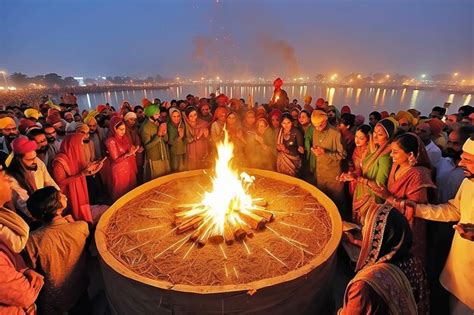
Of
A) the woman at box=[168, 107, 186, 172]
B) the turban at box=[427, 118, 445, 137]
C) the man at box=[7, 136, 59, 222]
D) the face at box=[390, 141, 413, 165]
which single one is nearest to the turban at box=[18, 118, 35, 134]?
the woman at box=[168, 107, 186, 172]

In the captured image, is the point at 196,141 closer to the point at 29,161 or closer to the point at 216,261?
the point at 29,161

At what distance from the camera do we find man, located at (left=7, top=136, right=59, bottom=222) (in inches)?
140

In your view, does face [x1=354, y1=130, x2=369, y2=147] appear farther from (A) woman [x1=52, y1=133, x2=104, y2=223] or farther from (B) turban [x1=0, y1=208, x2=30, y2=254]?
(B) turban [x1=0, y1=208, x2=30, y2=254]

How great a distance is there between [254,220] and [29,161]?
326 cm

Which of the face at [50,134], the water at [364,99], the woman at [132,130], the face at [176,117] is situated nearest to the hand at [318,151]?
the face at [176,117]

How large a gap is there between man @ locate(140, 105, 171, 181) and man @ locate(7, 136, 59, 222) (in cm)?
247

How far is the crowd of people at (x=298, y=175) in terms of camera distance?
2225 millimetres

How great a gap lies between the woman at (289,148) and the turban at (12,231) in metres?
4.63

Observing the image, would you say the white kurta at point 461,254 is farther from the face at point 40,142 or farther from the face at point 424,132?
the face at point 40,142

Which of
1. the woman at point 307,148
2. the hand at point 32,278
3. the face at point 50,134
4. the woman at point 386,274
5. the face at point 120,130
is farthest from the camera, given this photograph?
the woman at point 307,148

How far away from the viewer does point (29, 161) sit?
3.66m

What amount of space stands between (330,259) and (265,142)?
142 inches

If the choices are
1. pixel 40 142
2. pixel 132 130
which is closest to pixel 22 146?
pixel 40 142

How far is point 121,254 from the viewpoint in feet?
11.1
